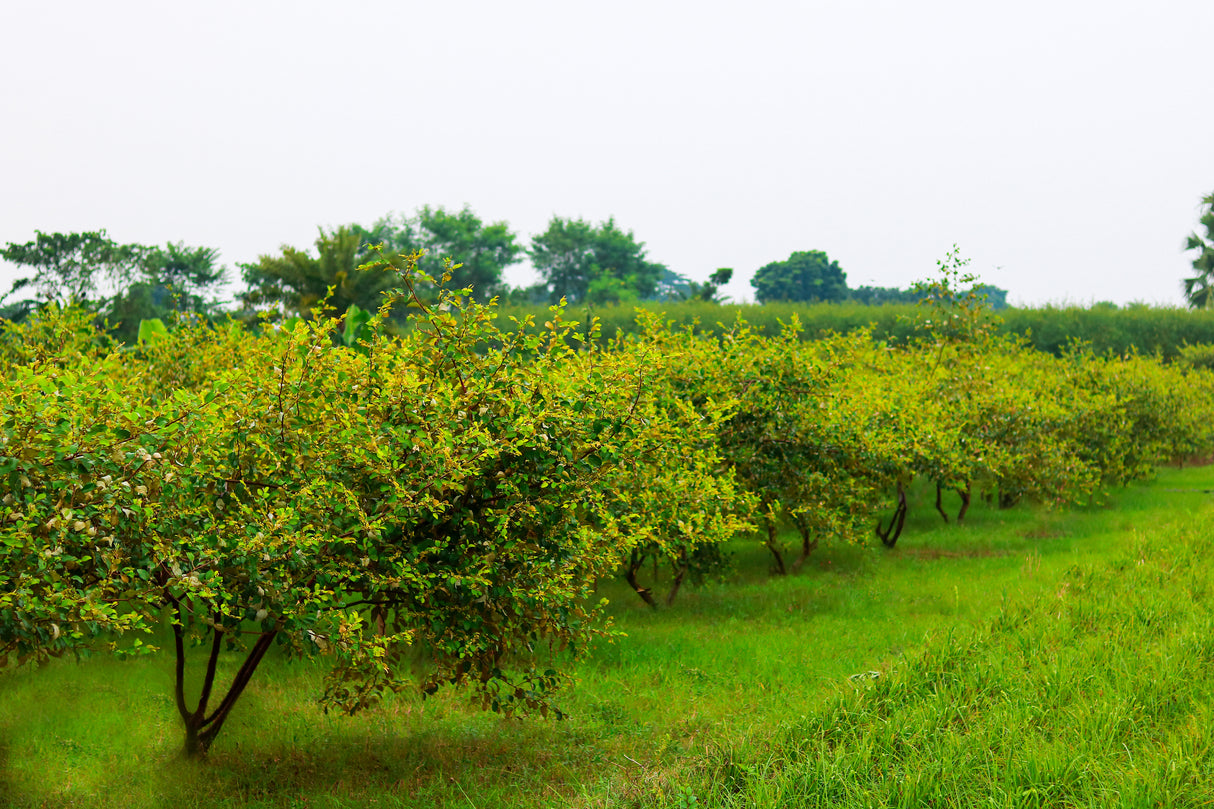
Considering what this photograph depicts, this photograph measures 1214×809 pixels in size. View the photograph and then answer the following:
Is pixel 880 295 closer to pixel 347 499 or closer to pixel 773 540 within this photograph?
pixel 773 540

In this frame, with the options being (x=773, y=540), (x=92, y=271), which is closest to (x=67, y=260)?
(x=92, y=271)

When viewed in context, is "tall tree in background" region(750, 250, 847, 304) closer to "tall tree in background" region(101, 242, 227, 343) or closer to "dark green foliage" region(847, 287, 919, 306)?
"dark green foliage" region(847, 287, 919, 306)

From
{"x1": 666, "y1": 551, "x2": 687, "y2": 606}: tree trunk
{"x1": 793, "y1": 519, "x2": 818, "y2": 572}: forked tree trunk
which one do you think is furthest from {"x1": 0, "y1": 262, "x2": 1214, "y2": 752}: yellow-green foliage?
{"x1": 793, "y1": 519, "x2": 818, "y2": 572}: forked tree trunk

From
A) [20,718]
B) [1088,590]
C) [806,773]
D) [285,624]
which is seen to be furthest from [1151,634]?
[20,718]

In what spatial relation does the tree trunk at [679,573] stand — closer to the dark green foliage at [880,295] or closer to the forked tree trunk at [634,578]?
the forked tree trunk at [634,578]

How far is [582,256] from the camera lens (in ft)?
198

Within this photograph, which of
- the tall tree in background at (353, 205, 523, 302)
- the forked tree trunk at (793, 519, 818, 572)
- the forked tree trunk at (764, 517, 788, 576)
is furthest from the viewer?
the tall tree in background at (353, 205, 523, 302)

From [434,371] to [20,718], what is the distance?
4.31m

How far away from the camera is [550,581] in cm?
521

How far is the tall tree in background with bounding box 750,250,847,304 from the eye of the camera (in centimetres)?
6556

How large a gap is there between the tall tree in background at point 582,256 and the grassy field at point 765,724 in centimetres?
5194

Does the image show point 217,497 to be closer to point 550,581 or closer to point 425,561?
point 425,561

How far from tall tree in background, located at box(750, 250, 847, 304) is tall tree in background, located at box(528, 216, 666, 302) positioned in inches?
433

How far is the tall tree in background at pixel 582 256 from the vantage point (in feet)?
196
